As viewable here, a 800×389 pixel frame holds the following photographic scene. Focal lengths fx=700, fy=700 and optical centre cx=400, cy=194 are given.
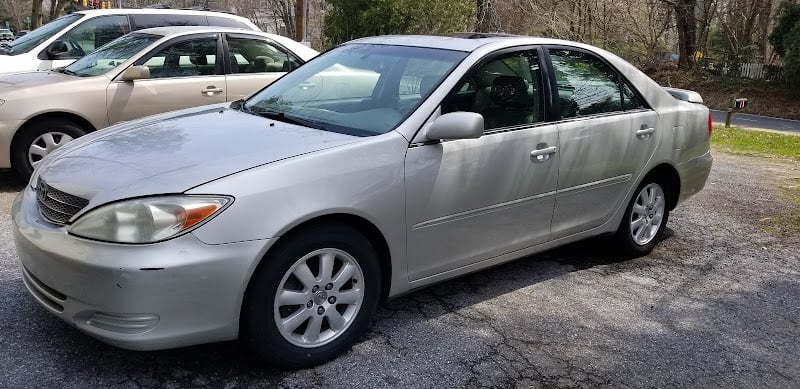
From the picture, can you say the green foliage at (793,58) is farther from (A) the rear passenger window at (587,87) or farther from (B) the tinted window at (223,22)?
(A) the rear passenger window at (587,87)

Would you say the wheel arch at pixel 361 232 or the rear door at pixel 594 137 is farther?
the rear door at pixel 594 137

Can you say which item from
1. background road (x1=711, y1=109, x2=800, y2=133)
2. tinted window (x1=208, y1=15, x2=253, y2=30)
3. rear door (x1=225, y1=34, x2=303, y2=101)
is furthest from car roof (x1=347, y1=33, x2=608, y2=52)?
background road (x1=711, y1=109, x2=800, y2=133)

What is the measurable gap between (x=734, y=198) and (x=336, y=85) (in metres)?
4.92

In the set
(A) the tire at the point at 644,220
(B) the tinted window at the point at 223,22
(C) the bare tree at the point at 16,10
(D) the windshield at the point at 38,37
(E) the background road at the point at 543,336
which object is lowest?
(E) the background road at the point at 543,336

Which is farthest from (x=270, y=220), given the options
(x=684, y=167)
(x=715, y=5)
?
(x=715, y=5)

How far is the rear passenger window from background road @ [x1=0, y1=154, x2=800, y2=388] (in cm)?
112

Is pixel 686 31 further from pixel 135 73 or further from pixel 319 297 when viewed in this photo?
pixel 319 297

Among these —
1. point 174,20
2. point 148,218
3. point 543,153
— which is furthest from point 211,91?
point 148,218

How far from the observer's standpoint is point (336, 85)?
169 inches

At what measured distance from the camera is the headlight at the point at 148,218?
2.85 meters

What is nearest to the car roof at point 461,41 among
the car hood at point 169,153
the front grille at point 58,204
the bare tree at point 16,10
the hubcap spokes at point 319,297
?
the car hood at point 169,153

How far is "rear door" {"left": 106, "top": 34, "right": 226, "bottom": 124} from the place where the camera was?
6867mm

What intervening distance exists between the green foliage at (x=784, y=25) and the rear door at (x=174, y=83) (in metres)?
23.8

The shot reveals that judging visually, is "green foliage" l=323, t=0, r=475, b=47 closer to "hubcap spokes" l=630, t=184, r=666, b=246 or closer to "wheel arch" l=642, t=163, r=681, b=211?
"wheel arch" l=642, t=163, r=681, b=211
